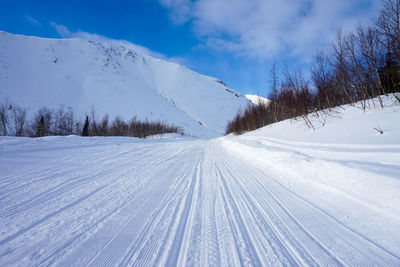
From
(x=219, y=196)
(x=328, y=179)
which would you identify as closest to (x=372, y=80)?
(x=328, y=179)

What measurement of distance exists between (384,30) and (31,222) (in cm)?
1216

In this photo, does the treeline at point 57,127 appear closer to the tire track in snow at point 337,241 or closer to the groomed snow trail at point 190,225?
the groomed snow trail at point 190,225

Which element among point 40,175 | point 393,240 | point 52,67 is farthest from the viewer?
point 52,67

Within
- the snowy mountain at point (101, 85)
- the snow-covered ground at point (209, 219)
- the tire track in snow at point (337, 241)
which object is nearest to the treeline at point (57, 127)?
the snowy mountain at point (101, 85)

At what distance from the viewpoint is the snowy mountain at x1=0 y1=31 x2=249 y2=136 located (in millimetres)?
61531

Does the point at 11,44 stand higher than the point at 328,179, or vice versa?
the point at 11,44

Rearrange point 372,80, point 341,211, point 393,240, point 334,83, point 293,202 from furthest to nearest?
1. point 334,83
2. point 372,80
3. point 293,202
4. point 341,211
5. point 393,240

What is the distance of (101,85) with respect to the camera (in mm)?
79375

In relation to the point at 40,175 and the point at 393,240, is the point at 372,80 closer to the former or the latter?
the point at 393,240

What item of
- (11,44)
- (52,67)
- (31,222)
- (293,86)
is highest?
(11,44)

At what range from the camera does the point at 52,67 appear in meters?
80.6

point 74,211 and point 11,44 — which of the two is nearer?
point 74,211

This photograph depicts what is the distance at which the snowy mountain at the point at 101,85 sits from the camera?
61531 millimetres

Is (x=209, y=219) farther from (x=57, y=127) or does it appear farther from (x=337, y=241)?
(x=57, y=127)
